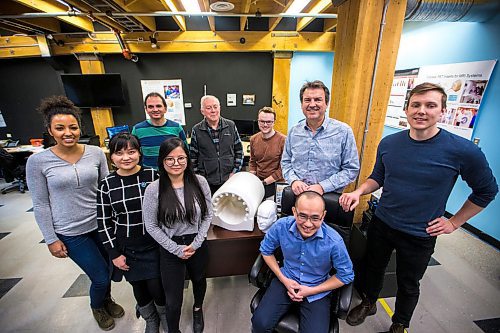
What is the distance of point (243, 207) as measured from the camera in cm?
187

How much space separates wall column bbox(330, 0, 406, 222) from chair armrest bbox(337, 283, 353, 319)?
3.97 feet

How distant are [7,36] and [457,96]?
814 centimetres

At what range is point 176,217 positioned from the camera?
1.39m

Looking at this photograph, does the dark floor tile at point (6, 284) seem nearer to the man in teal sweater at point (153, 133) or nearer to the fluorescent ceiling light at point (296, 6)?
the man in teal sweater at point (153, 133)

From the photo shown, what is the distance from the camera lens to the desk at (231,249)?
5.83 feet

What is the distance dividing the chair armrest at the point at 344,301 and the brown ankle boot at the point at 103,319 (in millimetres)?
1740

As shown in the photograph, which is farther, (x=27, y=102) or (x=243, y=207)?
(x=27, y=102)

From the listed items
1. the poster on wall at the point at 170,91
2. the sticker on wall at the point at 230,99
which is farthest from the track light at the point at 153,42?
the sticker on wall at the point at 230,99

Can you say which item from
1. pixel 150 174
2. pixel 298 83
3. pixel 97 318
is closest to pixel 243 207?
pixel 150 174

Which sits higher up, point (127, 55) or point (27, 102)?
point (127, 55)

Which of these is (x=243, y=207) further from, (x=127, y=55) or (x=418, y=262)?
(x=127, y=55)

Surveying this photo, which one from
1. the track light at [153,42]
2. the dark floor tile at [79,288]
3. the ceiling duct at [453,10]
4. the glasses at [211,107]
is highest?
the track light at [153,42]

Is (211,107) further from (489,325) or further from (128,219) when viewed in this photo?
(489,325)

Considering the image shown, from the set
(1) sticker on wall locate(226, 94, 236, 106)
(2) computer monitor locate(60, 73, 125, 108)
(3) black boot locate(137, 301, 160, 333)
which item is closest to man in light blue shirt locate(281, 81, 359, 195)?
(3) black boot locate(137, 301, 160, 333)
